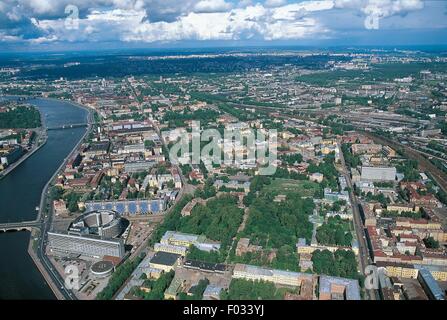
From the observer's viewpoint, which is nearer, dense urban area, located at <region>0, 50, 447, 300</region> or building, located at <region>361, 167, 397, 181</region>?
dense urban area, located at <region>0, 50, 447, 300</region>

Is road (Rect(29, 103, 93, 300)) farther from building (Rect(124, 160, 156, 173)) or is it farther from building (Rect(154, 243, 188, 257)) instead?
building (Rect(124, 160, 156, 173))

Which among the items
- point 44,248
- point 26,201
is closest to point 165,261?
point 44,248

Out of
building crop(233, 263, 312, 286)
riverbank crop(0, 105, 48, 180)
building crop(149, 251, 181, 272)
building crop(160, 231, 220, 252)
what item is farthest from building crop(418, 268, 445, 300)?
riverbank crop(0, 105, 48, 180)

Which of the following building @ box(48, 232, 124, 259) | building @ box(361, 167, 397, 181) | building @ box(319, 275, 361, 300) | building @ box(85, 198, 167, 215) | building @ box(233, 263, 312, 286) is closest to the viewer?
building @ box(319, 275, 361, 300)

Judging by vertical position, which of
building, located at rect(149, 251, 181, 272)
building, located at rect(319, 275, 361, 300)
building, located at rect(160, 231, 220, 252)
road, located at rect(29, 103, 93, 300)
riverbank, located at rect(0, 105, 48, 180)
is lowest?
riverbank, located at rect(0, 105, 48, 180)

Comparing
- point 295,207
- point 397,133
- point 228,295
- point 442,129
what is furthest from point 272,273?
point 442,129
